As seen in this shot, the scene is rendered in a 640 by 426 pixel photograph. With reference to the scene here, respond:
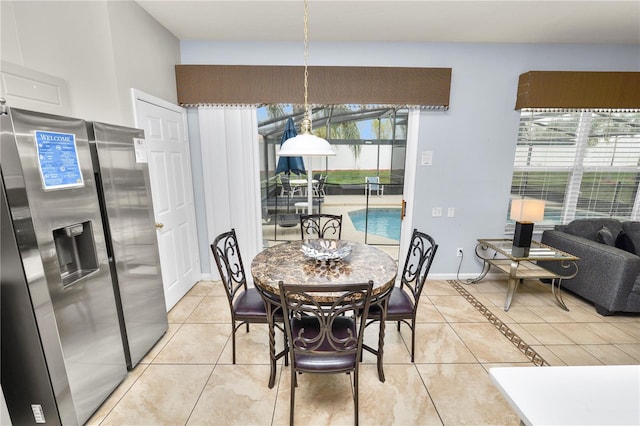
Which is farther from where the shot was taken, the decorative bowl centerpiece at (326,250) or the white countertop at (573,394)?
the decorative bowl centerpiece at (326,250)

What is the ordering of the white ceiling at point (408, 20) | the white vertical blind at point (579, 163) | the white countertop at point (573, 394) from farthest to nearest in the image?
the white vertical blind at point (579, 163) < the white ceiling at point (408, 20) < the white countertop at point (573, 394)

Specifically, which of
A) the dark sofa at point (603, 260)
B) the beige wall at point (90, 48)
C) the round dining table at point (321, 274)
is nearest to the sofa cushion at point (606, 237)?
the dark sofa at point (603, 260)

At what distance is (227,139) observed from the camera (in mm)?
3025

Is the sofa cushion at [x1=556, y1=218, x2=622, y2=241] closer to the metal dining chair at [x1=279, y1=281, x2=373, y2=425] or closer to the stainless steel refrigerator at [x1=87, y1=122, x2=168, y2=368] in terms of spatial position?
the metal dining chair at [x1=279, y1=281, x2=373, y2=425]

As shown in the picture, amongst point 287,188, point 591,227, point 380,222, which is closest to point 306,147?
point 287,188

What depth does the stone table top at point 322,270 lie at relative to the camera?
5.30ft

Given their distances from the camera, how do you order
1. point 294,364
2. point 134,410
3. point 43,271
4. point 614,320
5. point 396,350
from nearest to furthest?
point 43,271, point 294,364, point 134,410, point 396,350, point 614,320

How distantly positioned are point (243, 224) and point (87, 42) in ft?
6.54

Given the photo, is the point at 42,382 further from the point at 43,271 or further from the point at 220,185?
the point at 220,185

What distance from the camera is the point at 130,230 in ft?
6.07

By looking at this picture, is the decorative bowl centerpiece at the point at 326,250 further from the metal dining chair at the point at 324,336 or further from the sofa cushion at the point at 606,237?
the sofa cushion at the point at 606,237

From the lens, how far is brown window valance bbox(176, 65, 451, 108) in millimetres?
2791

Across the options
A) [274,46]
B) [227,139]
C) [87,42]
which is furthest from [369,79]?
[87,42]

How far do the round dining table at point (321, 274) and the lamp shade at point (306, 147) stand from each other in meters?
0.74
